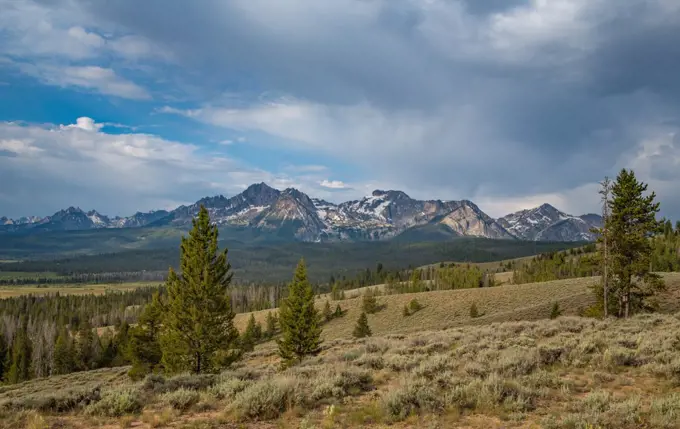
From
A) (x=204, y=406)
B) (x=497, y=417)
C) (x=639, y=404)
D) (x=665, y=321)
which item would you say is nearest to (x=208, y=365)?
(x=204, y=406)

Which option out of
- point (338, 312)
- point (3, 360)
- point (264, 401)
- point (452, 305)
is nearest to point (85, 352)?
point (3, 360)

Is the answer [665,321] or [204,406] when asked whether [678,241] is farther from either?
[204,406]

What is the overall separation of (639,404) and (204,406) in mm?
10732

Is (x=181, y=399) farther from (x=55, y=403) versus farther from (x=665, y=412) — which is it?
(x=665, y=412)

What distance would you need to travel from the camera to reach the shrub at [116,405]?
34.7 ft

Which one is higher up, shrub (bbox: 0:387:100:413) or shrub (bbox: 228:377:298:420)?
shrub (bbox: 228:377:298:420)

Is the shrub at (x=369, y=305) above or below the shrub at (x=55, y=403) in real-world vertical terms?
below

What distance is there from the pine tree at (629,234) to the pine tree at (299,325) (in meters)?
26.3

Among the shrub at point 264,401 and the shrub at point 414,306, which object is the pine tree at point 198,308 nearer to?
the shrub at point 264,401

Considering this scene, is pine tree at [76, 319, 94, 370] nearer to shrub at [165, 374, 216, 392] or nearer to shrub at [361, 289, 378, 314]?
shrub at [361, 289, 378, 314]

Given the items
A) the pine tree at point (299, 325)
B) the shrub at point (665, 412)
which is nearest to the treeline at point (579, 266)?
the pine tree at point (299, 325)

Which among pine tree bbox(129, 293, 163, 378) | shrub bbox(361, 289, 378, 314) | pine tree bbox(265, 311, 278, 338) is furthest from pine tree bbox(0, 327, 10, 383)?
shrub bbox(361, 289, 378, 314)

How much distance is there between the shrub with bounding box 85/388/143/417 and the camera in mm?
10586

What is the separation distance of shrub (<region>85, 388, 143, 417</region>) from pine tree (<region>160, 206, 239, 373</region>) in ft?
44.6
